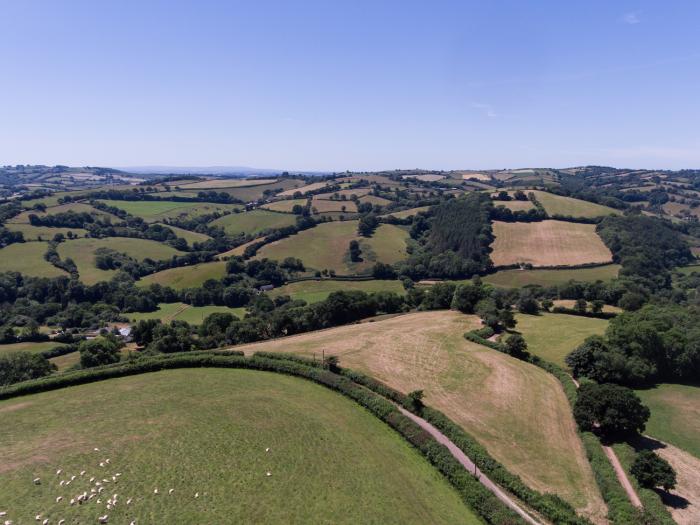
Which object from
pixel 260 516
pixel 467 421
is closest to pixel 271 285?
pixel 467 421

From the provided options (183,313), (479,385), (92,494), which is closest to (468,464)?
(479,385)

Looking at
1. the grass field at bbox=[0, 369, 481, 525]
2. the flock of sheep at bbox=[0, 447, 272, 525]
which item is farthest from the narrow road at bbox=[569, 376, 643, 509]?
the flock of sheep at bbox=[0, 447, 272, 525]

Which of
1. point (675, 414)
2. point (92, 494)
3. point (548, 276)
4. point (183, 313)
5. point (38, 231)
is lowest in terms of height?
point (183, 313)

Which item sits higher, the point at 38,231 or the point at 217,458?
the point at 217,458

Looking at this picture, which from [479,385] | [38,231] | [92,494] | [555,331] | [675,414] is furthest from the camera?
[38,231]

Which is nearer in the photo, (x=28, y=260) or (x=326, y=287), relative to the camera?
(x=326, y=287)

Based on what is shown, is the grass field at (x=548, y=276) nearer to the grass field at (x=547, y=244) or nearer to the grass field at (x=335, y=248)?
the grass field at (x=547, y=244)

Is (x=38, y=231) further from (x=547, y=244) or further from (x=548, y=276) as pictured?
(x=547, y=244)
